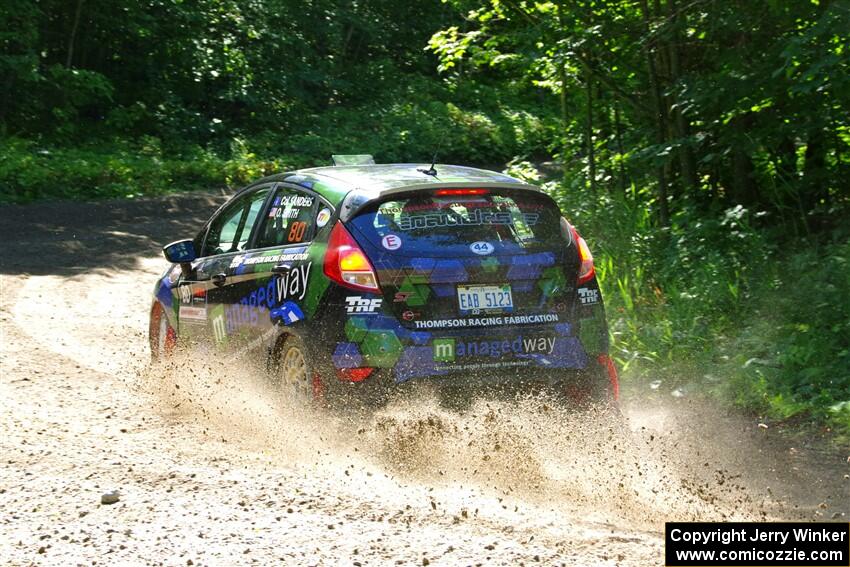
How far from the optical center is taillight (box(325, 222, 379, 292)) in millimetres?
6344

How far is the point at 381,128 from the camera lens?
29297 mm

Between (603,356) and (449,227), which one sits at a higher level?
(449,227)

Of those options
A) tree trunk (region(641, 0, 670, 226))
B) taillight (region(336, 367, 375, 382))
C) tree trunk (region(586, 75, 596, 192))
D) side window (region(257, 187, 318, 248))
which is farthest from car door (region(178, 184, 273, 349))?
tree trunk (region(586, 75, 596, 192))

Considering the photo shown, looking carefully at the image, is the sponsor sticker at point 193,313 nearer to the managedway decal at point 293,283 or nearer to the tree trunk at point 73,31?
the managedway decal at point 293,283

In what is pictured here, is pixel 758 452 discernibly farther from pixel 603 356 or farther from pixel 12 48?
pixel 12 48

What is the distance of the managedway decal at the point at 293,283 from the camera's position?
6.67 metres

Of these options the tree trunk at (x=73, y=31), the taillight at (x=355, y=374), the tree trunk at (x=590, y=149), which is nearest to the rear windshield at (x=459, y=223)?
the taillight at (x=355, y=374)

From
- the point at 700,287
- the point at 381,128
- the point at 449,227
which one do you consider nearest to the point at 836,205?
the point at 700,287

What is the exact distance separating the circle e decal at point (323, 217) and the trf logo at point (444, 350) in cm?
102

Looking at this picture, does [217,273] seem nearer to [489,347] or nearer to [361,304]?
[361,304]

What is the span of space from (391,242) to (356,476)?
4.34 ft

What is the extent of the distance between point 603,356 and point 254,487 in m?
2.23

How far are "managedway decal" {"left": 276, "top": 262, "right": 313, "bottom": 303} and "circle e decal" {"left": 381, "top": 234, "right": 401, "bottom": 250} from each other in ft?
1.68

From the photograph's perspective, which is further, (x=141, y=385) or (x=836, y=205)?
(x=836, y=205)
